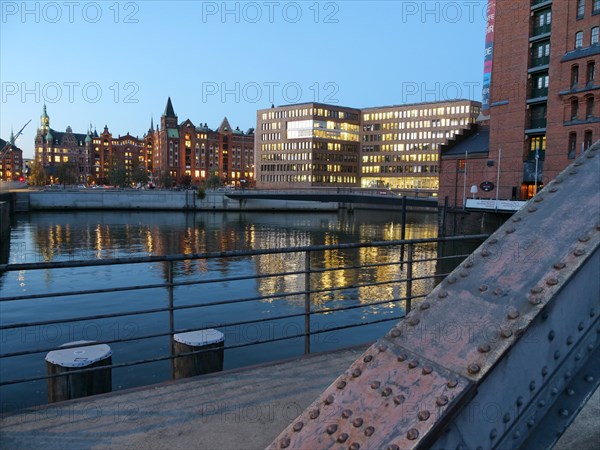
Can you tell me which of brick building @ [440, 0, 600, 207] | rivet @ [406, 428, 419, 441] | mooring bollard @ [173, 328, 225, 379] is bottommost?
mooring bollard @ [173, 328, 225, 379]

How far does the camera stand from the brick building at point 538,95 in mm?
45188

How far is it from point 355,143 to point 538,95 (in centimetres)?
9813

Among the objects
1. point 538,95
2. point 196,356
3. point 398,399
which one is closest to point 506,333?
point 398,399

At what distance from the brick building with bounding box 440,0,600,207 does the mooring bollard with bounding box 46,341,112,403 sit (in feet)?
155

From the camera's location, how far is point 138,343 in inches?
593

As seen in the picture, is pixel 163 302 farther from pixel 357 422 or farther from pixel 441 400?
pixel 441 400

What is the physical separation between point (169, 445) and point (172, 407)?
0.64 m

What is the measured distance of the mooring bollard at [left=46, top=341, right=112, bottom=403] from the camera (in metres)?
5.41

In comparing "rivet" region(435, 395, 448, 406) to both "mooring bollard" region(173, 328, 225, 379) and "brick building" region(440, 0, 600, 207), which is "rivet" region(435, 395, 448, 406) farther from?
"brick building" region(440, 0, 600, 207)

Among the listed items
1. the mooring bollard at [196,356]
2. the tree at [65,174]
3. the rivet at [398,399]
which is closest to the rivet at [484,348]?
the rivet at [398,399]

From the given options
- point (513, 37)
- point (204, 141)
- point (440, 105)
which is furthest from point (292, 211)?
point (204, 141)

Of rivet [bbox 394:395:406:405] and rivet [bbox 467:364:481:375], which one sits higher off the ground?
rivet [bbox 467:364:481:375]

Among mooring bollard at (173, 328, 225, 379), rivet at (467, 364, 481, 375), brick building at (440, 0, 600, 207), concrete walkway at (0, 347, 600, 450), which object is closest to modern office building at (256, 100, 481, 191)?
brick building at (440, 0, 600, 207)

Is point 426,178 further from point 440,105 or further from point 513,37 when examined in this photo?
point 513,37
